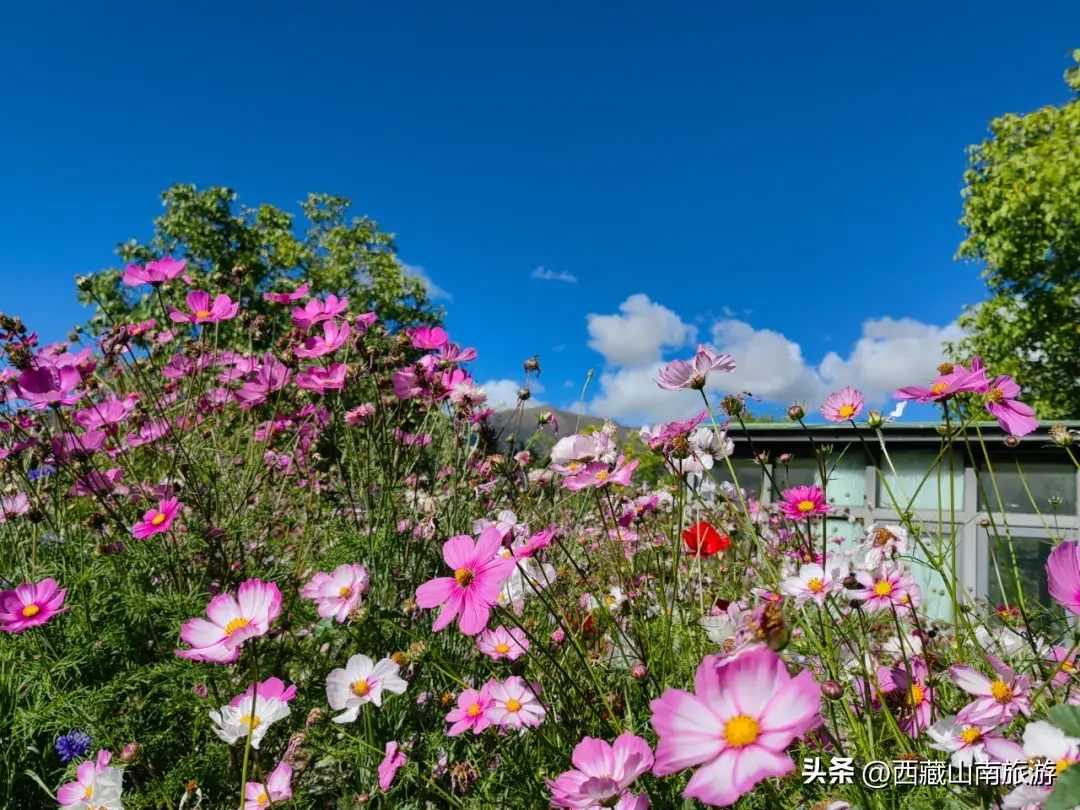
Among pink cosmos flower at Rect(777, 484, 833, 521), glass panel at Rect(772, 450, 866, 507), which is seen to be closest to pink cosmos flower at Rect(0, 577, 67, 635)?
pink cosmos flower at Rect(777, 484, 833, 521)

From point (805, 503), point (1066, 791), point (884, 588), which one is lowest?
point (1066, 791)

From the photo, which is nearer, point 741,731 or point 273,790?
point 741,731

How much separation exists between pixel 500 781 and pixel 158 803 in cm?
67

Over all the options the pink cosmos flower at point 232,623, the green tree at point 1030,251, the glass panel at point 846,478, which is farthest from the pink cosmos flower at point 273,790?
the green tree at point 1030,251

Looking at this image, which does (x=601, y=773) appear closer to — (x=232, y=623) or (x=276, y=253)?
(x=232, y=623)

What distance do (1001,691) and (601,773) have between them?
0.56 m

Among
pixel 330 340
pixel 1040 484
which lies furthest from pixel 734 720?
pixel 1040 484

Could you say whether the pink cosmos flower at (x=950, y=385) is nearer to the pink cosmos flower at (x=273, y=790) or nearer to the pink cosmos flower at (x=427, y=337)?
the pink cosmos flower at (x=427, y=337)

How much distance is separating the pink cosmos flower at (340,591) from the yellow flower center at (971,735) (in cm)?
98

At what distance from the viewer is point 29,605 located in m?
1.42

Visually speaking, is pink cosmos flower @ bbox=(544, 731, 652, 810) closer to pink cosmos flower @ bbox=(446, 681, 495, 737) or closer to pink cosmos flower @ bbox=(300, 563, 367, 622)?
pink cosmos flower @ bbox=(446, 681, 495, 737)

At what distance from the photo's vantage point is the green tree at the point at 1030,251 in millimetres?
10016

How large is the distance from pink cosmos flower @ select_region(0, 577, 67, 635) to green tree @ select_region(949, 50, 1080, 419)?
11.9 metres

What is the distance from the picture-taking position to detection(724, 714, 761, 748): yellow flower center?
1.79ft
